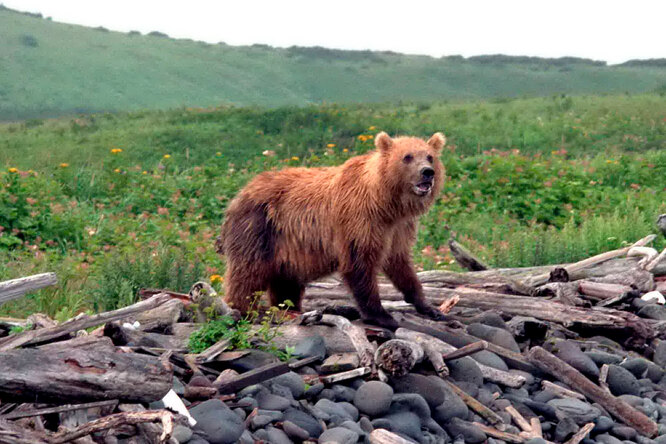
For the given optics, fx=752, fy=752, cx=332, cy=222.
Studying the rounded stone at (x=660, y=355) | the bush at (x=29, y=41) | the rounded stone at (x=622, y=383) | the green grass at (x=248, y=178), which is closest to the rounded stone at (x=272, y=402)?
the green grass at (x=248, y=178)

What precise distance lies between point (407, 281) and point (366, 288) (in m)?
0.60

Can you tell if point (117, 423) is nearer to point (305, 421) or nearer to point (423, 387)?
point (305, 421)

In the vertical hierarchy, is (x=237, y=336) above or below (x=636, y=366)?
above

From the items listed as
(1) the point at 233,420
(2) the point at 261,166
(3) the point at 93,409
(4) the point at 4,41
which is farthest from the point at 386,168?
(4) the point at 4,41

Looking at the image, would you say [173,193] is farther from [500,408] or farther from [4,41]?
[4,41]

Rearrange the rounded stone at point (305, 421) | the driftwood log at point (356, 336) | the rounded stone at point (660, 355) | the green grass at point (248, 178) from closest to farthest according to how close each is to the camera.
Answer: the rounded stone at point (305, 421) → the driftwood log at point (356, 336) → the rounded stone at point (660, 355) → the green grass at point (248, 178)

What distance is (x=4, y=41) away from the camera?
1387 inches

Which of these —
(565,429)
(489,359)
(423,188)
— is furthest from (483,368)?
(423,188)

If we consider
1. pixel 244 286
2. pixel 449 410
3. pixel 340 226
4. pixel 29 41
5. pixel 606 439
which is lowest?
pixel 606 439

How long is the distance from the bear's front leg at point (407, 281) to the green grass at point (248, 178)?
2.38 m

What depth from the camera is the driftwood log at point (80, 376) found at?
3457 mm

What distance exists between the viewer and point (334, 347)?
16.0 ft

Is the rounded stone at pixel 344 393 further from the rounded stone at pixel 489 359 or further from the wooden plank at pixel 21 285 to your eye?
the wooden plank at pixel 21 285

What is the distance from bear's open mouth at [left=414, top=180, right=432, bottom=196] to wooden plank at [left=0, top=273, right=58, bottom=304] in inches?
99.8
